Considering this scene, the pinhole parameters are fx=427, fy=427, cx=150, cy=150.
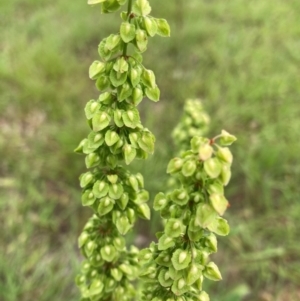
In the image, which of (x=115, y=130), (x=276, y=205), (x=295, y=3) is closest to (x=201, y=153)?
(x=115, y=130)

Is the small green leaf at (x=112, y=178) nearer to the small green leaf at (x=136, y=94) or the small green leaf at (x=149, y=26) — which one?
the small green leaf at (x=136, y=94)

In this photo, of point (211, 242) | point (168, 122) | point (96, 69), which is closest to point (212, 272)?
point (211, 242)

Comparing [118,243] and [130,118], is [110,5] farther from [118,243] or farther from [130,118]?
[118,243]

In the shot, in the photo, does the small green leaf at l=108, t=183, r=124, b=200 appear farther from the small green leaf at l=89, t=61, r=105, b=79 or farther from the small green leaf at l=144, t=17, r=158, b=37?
the small green leaf at l=144, t=17, r=158, b=37

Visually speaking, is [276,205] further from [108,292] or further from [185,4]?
[185,4]

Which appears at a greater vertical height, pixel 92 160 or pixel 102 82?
pixel 102 82

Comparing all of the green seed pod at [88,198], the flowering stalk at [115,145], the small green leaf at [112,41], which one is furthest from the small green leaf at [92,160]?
the small green leaf at [112,41]
